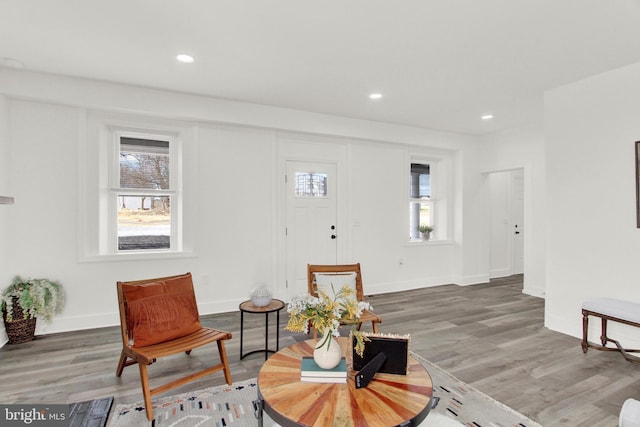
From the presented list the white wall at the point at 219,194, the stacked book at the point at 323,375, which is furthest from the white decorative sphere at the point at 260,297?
the white wall at the point at 219,194

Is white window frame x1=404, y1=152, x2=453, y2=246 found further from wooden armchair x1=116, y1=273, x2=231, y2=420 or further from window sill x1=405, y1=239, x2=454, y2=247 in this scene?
wooden armchair x1=116, y1=273, x2=231, y2=420

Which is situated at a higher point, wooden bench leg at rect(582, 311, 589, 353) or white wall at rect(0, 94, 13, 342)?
white wall at rect(0, 94, 13, 342)

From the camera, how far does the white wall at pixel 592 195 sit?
127 inches

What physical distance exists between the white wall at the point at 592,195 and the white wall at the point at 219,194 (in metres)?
2.23

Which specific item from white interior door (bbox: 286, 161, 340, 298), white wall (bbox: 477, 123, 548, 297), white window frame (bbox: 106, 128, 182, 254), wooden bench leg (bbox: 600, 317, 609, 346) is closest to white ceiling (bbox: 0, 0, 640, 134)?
white window frame (bbox: 106, 128, 182, 254)

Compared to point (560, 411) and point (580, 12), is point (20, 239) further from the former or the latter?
point (580, 12)

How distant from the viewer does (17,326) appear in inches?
133

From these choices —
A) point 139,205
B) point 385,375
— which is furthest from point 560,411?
point 139,205

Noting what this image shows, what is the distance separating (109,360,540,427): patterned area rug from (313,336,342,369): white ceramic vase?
59 cm

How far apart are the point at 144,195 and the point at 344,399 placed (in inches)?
142

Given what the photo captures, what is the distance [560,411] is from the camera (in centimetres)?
226

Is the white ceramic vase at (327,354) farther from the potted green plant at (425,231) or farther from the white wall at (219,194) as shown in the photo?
the potted green plant at (425,231)

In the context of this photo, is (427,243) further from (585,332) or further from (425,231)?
(585,332)

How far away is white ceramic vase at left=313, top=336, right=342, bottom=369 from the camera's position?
71.9 inches
